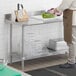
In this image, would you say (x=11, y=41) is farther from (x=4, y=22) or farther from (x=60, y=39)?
(x=60, y=39)

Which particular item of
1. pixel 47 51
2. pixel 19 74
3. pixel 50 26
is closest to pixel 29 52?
pixel 47 51

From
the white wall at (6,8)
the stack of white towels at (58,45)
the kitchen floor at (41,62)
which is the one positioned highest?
the white wall at (6,8)

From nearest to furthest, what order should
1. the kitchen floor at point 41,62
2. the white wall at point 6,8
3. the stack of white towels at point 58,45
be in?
the white wall at point 6,8
the kitchen floor at point 41,62
the stack of white towels at point 58,45

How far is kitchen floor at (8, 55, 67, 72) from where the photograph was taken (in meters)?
4.14

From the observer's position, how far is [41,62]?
440cm

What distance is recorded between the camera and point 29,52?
14.1 feet

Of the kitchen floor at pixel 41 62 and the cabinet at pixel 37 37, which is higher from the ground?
the cabinet at pixel 37 37

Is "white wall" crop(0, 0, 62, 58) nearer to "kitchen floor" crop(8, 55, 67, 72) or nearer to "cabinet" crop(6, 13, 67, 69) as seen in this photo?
"cabinet" crop(6, 13, 67, 69)

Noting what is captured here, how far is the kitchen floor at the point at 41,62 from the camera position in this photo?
13.6 feet

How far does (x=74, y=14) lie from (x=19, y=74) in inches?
96.9

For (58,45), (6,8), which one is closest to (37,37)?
(58,45)

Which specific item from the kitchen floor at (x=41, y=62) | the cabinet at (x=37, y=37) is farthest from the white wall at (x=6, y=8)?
the kitchen floor at (x=41, y=62)

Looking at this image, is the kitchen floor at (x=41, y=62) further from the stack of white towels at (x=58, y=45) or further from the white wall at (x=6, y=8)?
the white wall at (x=6, y=8)

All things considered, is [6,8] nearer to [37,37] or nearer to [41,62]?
[37,37]
